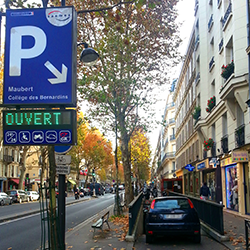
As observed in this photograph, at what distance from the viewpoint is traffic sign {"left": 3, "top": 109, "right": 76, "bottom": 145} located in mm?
5594

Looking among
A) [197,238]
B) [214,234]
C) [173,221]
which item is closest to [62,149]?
[173,221]

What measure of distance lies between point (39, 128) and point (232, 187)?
16.6m

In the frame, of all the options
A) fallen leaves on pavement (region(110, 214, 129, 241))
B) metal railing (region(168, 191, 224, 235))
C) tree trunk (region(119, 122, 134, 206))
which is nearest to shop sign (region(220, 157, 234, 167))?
tree trunk (region(119, 122, 134, 206))

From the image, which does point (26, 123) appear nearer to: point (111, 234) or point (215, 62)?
point (111, 234)

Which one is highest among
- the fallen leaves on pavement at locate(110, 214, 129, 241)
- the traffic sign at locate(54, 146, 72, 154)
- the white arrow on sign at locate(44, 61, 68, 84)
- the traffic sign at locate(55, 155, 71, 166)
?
the white arrow on sign at locate(44, 61, 68, 84)

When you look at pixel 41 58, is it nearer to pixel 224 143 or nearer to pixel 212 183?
pixel 224 143

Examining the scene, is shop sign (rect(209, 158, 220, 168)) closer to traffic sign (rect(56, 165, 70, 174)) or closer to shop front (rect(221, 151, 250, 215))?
shop front (rect(221, 151, 250, 215))

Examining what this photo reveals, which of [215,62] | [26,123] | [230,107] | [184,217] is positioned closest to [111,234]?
[184,217]

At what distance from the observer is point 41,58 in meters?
5.85

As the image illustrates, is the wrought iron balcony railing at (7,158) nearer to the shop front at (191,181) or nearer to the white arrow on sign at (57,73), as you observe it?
the shop front at (191,181)

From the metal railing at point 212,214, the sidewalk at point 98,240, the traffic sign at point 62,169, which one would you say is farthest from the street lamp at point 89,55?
the metal railing at point 212,214

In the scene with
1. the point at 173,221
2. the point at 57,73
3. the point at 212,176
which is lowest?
the point at 173,221

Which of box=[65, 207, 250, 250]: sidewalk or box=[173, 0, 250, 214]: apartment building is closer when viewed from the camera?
box=[65, 207, 250, 250]: sidewalk

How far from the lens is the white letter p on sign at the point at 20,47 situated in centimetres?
588
